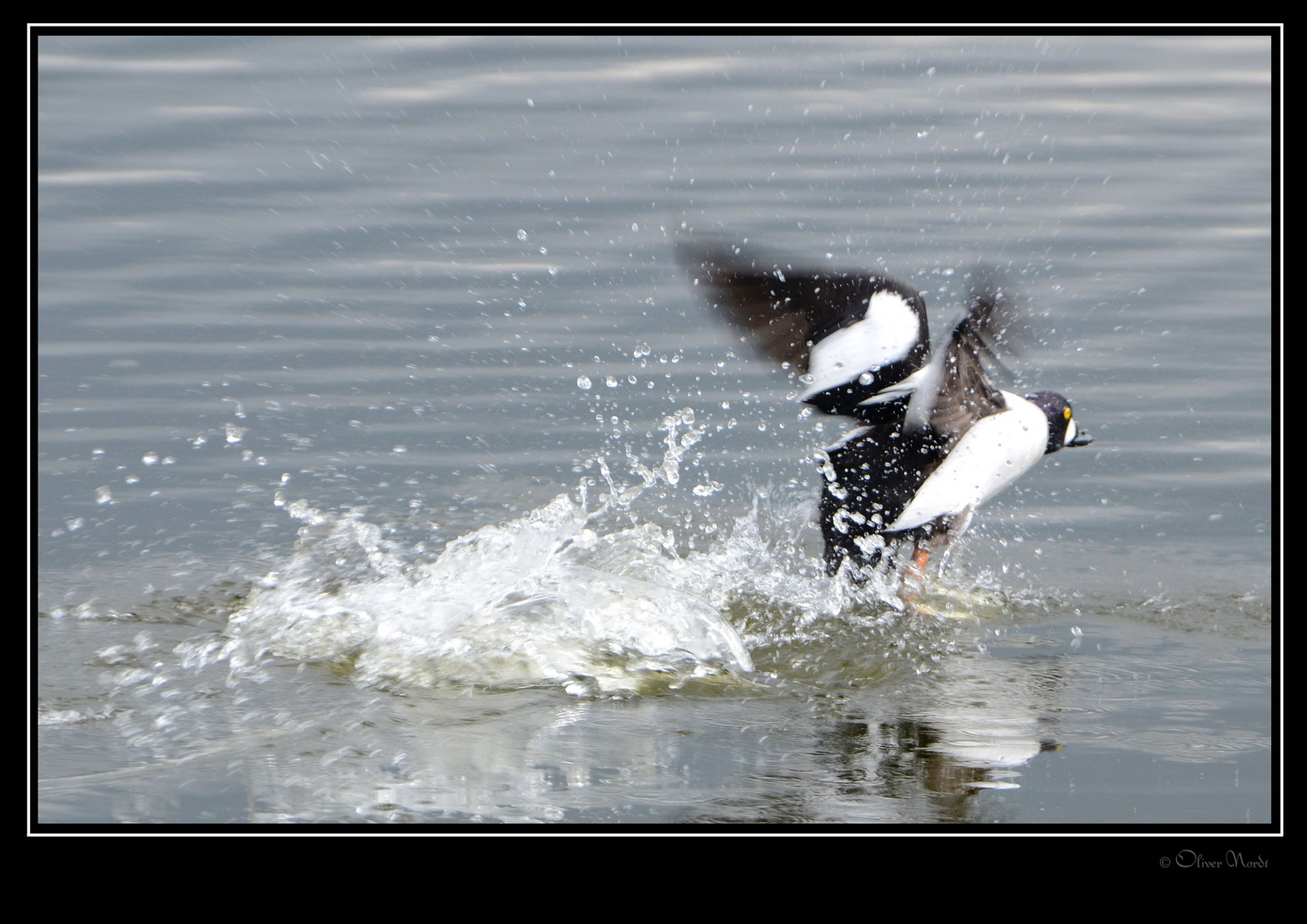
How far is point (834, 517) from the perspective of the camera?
485 centimetres

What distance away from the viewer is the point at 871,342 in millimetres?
4637

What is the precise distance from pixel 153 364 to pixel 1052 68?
8.50m

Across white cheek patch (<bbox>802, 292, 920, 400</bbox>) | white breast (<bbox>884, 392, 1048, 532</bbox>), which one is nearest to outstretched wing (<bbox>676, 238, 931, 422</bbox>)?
white cheek patch (<bbox>802, 292, 920, 400</bbox>)

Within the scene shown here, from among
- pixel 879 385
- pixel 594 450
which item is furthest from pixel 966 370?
pixel 594 450

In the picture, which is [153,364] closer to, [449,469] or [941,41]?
→ [449,469]

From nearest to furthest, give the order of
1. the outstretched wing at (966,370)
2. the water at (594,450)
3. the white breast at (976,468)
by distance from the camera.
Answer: the water at (594,450)
the outstretched wing at (966,370)
the white breast at (976,468)

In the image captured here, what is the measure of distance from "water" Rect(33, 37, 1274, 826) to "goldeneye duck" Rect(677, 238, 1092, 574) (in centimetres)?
21

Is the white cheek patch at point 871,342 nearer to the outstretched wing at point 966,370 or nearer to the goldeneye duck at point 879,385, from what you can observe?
the goldeneye duck at point 879,385

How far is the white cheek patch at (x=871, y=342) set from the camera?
181 inches

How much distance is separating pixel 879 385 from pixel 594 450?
6.95ft

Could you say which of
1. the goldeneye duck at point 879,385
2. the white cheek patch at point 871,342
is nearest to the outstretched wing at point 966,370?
the goldeneye duck at point 879,385

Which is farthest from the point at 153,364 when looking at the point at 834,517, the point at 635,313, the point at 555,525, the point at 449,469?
the point at 834,517

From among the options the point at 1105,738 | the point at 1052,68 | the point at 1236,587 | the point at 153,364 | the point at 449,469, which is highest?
the point at 1052,68

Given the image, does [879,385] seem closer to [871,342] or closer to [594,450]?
[871,342]
